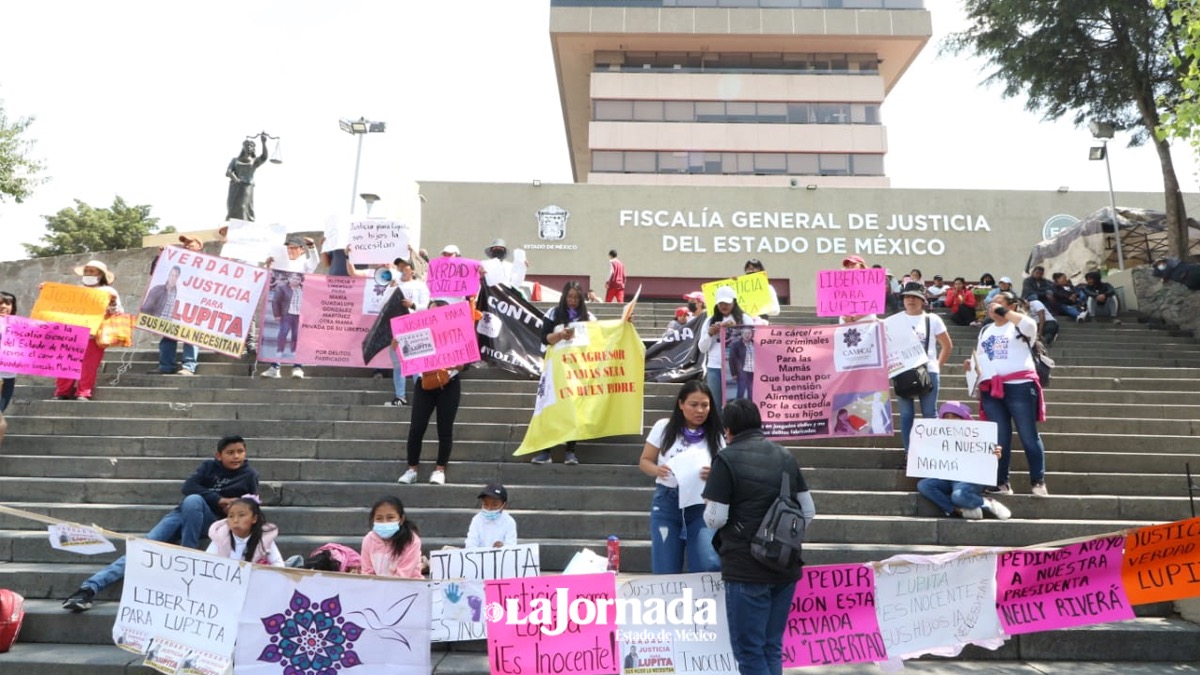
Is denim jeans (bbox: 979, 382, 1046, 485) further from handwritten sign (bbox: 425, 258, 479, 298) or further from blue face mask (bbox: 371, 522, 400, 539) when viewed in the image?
handwritten sign (bbox: 425, 258, 479, 298)

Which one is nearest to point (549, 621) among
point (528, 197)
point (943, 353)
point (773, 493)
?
point (773, 493)

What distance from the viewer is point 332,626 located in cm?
435

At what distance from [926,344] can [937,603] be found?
3524 mm

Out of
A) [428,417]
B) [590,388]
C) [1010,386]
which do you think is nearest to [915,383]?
[1010,386]

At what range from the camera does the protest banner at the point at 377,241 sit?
1138 cm

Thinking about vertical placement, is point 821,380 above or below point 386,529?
above

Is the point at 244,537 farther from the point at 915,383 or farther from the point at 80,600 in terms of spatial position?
the point at 915,383

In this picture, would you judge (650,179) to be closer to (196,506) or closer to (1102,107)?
(1102,107)

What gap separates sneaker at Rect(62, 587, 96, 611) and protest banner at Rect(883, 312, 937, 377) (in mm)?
6714

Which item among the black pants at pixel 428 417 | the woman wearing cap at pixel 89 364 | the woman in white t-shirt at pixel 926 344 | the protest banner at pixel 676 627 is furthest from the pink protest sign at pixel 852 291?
the woman wearing cap at pixel 89 364

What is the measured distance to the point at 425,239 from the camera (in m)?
27.7

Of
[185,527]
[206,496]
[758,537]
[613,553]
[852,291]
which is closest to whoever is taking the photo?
[758,537]

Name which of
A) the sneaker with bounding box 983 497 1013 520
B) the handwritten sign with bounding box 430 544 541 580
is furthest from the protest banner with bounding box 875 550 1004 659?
the handwritten sign with bounding box 430 544 541 580

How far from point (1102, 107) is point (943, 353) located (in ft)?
50.0
